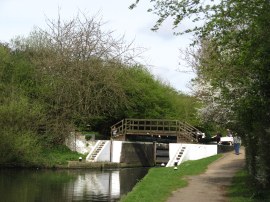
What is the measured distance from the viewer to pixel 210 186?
18.4m

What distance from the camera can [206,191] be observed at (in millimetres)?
16938

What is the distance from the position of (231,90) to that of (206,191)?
12.0ft

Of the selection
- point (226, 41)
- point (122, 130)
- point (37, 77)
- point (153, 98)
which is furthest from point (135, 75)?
point (226, 41)

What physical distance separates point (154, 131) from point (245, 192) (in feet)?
89.5

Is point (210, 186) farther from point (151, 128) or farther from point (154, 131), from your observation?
point (151, 128)

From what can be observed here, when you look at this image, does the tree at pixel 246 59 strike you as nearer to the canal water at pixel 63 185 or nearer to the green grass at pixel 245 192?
the green grass at pixel 245 192

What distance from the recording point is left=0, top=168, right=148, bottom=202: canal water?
21.3 metres

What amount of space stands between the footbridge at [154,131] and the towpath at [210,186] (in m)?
14.3

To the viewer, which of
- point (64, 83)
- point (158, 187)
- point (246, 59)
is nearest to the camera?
point (246, 59)

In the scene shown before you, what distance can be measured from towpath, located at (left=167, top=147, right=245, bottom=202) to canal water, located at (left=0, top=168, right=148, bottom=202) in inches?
159

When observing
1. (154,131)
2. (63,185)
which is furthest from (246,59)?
(154,131)

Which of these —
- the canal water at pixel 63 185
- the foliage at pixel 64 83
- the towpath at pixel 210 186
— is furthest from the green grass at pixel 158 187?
the foliage at pixel 64 83

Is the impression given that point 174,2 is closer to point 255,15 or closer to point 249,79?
point 255,15

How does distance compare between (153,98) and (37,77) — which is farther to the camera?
(153,98)
